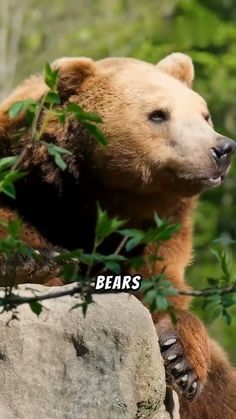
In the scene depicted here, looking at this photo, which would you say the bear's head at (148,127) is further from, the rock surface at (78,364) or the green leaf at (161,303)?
the green leaf at (161,303)

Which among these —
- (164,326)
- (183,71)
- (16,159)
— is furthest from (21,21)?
(16,159)

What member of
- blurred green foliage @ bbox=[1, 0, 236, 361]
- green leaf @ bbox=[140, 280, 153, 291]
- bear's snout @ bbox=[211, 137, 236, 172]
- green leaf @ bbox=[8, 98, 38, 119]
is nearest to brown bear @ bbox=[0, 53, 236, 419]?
bear's snout @ bbox=[211, 137, 236, 172]

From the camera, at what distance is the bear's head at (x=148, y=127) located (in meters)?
6.82

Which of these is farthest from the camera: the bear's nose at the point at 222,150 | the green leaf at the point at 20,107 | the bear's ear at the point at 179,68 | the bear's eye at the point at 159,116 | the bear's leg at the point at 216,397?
the bear's ear at the point at 179,68

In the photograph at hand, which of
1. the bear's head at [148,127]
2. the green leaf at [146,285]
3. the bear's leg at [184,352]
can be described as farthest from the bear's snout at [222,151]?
the green leaf at [146,285]

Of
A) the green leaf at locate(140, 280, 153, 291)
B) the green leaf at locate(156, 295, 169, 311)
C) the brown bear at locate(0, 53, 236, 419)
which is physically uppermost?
the green leaf at locate(140, 280, 153, 291)

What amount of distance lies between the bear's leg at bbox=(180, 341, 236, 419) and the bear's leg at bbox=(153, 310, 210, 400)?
590 mm

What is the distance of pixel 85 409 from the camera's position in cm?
529

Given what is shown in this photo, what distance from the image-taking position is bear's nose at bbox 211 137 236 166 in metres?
6.73

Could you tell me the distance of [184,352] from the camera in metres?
6.44

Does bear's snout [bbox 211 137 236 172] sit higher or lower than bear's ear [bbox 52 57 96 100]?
lower

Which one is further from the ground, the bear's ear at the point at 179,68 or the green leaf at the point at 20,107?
the green leaf at the point at 20,107

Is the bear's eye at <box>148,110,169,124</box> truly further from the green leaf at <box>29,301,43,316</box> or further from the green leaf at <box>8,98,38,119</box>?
the green leaf at <box>29,301,43,316</box>

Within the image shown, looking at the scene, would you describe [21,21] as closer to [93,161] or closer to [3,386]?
[93,161]
